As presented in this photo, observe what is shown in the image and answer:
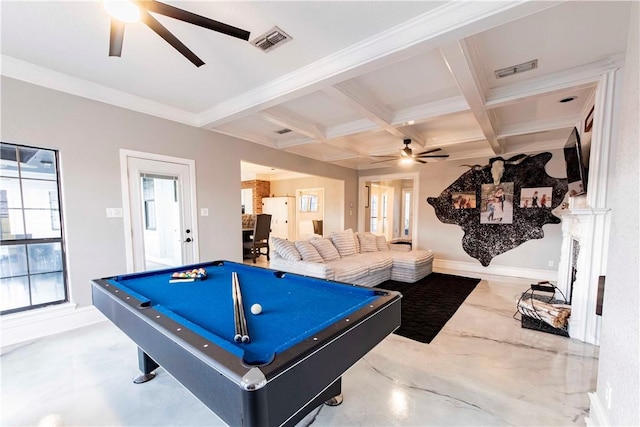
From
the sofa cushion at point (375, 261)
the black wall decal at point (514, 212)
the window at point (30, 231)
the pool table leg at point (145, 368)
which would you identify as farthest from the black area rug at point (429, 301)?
the window at point (30, 231)

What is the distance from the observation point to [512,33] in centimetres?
197

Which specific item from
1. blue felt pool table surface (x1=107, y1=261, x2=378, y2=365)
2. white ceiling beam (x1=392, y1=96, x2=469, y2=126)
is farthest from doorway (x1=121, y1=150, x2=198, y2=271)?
white ceiling beam (x1=392, y1=96, x2=469, y2=126)

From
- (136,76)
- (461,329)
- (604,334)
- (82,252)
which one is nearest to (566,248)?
(461,329)

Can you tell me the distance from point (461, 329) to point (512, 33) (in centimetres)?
277

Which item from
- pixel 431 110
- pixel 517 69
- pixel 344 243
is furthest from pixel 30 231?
pixel 517 69

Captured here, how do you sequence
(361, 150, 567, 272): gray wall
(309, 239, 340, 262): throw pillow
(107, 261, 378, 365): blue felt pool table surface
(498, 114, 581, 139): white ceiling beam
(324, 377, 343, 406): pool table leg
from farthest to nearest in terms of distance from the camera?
(361, 150, 567, 272): gray wall → (309, 239, 340, 262): throw pillow → (498, 114, 581, 139): white ceiling beam → (324, 377, 343, 406): pool table leg → (107, 261, 378, 365): blue felt pool table surface

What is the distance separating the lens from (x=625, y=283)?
4.09 feet

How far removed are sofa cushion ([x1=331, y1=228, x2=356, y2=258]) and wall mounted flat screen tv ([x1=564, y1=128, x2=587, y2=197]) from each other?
314 cm

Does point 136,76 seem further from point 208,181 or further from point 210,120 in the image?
point 208,181

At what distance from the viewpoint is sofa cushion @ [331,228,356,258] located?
4686 millimetres

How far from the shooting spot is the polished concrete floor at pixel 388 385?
162 cm

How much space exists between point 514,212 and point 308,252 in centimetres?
431

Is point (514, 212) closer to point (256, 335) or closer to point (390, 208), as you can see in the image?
point (390, 208)

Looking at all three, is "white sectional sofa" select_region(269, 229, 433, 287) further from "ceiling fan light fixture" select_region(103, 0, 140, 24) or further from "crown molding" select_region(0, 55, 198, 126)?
"ceiling fan light fixture" select_region(103, 0, 140, 24)
